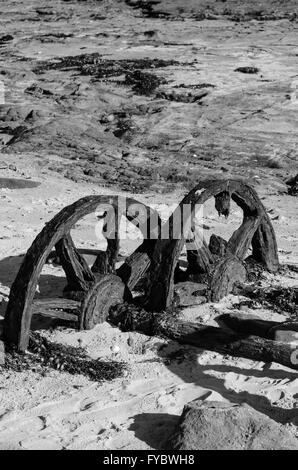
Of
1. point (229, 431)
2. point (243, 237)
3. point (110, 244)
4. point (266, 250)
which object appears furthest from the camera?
point (266, 250)

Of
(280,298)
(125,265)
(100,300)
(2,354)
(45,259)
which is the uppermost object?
(45,259)

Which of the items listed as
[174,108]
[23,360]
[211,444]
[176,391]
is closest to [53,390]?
[23,360]

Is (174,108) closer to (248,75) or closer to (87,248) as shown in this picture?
(248,75)

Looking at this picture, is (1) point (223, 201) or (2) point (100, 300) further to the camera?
(1) point (223, 201)

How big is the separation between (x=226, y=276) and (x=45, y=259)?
1610mm

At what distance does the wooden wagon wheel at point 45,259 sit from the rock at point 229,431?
125cm

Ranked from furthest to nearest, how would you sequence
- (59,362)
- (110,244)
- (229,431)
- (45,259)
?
(110,244) < (59,362) < (45,259) < (229,431)

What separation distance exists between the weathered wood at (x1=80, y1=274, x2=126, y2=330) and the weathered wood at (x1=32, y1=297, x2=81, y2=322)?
51 millimetres

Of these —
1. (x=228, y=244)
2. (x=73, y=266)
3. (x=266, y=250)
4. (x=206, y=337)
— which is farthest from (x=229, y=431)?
(x=266, y=250)

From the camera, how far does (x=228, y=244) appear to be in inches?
247

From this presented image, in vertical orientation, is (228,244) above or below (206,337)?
above

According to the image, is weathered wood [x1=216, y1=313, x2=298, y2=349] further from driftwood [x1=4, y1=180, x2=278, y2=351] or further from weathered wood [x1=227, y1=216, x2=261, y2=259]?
weathered wood [x1=227, y1=216, x2=261, y2=259]

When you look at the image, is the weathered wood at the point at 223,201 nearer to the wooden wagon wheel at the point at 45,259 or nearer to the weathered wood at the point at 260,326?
the wooden wagon wheel at the point at 45,259

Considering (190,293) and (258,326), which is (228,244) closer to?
(190,293)
